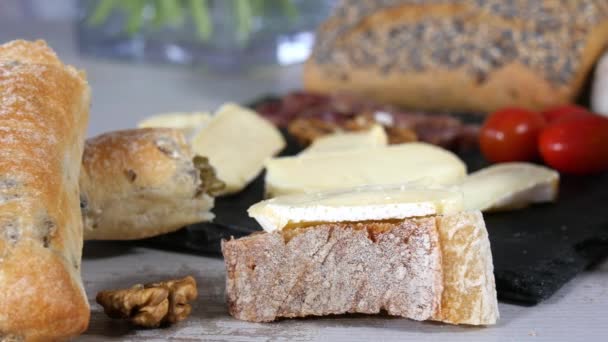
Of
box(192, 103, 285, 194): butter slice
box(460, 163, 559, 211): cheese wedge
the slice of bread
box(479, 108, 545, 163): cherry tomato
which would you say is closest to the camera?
the slice of bread

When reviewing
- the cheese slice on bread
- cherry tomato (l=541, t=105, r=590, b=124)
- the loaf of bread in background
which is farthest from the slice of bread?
cherry tomato (l=541, t=105, r=590, b=124)

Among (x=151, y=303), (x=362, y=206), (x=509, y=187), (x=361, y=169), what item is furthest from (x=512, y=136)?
(x=151, y=303)

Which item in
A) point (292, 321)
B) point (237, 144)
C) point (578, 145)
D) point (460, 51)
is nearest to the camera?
point (292, 321)

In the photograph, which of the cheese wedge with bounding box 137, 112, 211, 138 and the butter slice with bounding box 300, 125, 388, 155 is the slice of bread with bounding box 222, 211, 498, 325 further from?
the cheese wedge with bounding box 137, 112, 211, 138

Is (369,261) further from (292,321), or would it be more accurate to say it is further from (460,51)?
(460,51)

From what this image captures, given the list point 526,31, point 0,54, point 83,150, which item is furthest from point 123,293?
point 526,31

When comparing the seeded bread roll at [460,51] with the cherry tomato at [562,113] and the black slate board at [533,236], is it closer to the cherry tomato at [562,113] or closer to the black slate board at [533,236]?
the cherry tomato at [562,113]
